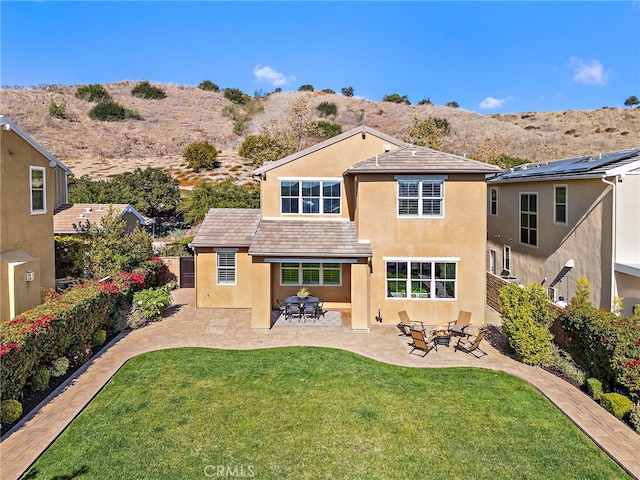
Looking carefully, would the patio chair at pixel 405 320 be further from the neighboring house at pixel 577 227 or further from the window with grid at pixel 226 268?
the window with grid at pixel 226 268

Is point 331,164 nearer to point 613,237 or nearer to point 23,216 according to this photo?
point 613,237

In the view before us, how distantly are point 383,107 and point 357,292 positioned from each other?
7463cm

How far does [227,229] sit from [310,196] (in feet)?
15.3

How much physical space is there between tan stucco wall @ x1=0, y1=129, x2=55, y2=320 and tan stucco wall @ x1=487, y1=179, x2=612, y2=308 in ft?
66.7

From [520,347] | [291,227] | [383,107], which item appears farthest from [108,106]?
[520,347]

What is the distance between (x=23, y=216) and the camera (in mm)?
13578

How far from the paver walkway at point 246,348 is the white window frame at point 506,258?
9.76m

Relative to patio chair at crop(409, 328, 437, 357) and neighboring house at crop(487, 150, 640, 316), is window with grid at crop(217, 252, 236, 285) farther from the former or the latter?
neighboring house at crop(487, 150, 640, 316)

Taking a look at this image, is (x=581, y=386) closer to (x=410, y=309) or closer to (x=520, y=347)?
(x=520, y=347)

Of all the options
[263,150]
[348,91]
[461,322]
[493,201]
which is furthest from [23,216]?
[348,91]

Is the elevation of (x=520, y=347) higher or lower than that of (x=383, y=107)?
lower

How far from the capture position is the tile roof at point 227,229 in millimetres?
19000

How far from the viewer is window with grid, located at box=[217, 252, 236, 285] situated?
1944cm

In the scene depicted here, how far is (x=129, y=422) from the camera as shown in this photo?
936 cm
